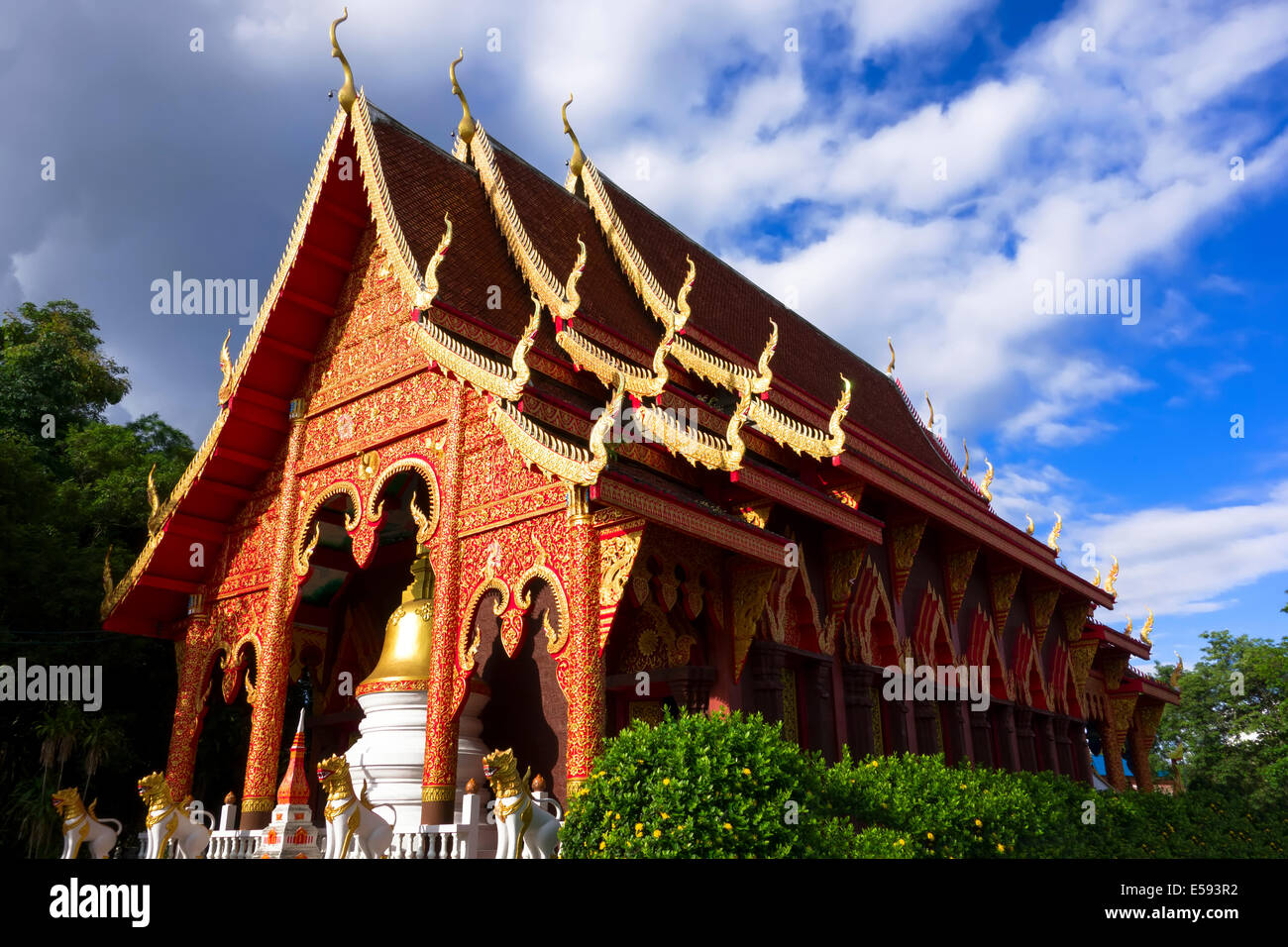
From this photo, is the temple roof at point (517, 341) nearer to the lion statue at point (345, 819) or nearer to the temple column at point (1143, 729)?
the lion statue at point (345, 819)

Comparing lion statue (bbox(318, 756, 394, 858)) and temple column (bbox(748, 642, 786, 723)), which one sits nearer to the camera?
lion statue (bbox(318, 756, 394, 858))

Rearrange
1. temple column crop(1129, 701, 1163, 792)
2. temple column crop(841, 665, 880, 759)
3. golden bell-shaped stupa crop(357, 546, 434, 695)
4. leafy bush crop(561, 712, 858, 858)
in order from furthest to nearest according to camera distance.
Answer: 1. temple column crop(1129, 701, 1163, 792)
2. temple column crop(841, 665, 880, 759)
3. golden bell-shaped stupa crop(357, 546, 434, 695)
4. leafy bush crop(561, 712, 858, 858)

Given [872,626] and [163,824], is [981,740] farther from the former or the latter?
[163,824]

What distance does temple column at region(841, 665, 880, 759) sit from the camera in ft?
32.9

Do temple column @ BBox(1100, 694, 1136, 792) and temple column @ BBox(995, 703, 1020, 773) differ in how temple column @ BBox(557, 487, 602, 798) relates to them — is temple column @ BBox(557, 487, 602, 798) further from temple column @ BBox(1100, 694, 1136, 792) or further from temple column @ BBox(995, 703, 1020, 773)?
temple column @ BBox(1100, 694, 1136, 792)

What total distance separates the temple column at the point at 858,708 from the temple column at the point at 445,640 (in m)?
4.27

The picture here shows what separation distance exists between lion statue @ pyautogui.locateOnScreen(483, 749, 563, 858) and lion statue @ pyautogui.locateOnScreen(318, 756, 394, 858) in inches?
41.5

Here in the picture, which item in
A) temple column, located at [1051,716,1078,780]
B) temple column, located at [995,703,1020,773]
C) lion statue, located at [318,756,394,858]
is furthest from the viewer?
temple column, located at [1051,716,1078,780]

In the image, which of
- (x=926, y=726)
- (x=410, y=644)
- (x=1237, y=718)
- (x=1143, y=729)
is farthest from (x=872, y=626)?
(x=1237, y=718)

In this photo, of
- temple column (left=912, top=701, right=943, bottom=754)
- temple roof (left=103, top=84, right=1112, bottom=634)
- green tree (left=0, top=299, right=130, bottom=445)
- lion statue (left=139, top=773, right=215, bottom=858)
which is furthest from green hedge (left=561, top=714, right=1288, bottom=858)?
green tree (left=0, top=299, right=130, bottom=445)

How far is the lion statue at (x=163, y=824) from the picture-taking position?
7793 mm

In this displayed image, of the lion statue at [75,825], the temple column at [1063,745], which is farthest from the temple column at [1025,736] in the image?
the lion statue at [75,825]
